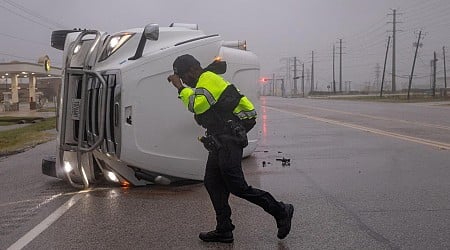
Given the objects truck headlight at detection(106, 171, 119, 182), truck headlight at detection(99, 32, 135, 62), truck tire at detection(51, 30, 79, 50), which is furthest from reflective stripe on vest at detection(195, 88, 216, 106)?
truck tire at detection(51, 30, 79, 50)

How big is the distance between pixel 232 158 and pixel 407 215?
2.27 m

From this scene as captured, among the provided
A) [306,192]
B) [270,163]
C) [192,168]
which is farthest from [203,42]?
[270,163]

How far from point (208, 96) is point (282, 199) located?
8.39 ft

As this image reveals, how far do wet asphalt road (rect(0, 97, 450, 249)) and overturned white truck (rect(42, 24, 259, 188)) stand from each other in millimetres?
396

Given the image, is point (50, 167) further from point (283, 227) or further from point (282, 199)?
point (283, 227)

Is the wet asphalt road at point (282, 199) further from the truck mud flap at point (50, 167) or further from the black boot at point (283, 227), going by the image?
the truck mud flap at point (50, 167)

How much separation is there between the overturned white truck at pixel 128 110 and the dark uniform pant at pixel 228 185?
1.83m

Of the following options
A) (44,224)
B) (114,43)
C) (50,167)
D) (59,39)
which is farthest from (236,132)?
(50,167)

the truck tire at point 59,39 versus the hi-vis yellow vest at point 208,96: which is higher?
the truck tire at point 59,39

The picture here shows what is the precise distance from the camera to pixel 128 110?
632 cm

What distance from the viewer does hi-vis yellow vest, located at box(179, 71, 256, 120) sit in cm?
467

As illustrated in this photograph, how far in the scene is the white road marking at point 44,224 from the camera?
492 centimetres

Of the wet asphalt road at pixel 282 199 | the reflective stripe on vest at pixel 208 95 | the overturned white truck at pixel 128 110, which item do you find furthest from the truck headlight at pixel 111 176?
the reflective stripe on vest at pixel 208 95

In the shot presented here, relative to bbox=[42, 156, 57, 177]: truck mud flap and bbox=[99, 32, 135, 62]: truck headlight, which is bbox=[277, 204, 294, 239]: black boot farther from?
bbox=[42, 156, 57, 177]: truck mud flap
